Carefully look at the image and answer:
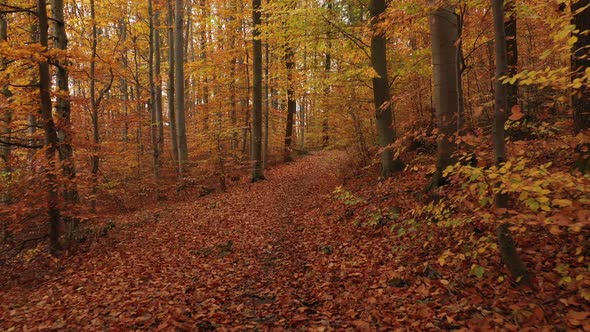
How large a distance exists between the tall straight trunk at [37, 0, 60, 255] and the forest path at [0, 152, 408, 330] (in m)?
1.18

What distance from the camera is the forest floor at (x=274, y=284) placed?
4.04m

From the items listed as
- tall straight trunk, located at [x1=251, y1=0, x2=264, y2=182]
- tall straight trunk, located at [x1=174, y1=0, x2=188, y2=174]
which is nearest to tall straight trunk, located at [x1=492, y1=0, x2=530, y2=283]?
tall straight trunk, located at [x1=251, y1=0, x2=264, y2=182]

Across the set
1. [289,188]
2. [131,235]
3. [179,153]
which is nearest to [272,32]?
[289,188]

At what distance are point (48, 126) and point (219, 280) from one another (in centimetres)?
526

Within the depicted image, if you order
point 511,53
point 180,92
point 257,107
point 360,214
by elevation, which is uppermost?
point 180,92

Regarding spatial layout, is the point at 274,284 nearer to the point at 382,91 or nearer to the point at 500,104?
the point at 500,104

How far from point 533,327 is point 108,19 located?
18.0m

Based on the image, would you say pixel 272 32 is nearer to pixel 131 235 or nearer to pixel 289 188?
pixel 289 188

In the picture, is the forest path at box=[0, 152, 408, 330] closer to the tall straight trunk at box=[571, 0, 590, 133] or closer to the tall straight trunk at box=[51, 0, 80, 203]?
the tall straight trunk at box=[51, 0, 80, 203]

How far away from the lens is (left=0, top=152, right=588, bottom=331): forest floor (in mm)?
4043

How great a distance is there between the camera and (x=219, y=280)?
243 inches

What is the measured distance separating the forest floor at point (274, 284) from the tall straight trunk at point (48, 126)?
3.81 feet

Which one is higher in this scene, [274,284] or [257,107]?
[257,107]

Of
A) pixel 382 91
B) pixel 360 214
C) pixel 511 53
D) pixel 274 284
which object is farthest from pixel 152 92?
pixel 511 53
